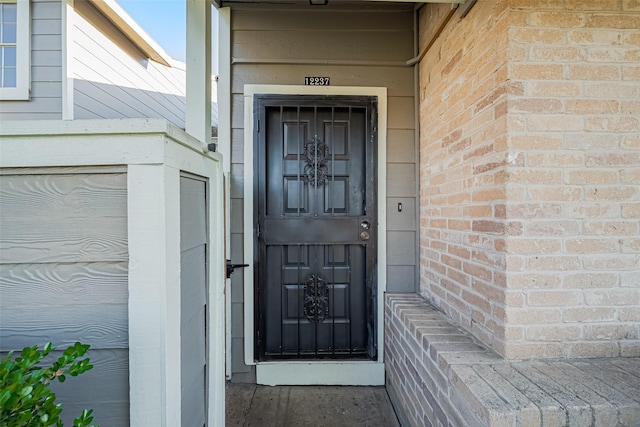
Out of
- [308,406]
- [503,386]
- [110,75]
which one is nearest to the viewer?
[503,386]

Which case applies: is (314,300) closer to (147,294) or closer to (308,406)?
(308,406)

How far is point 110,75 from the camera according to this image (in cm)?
302

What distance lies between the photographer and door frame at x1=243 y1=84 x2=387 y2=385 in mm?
2256

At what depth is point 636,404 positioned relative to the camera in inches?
37.7

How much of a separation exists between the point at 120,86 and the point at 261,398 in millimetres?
3273

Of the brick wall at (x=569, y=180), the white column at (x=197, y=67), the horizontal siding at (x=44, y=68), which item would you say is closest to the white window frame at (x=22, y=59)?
the horizontal siding at (x=44, y=68)

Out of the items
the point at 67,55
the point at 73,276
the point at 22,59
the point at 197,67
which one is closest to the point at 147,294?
the point at 73,276

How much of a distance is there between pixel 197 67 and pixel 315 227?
1.33 meters

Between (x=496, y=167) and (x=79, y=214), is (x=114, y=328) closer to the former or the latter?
(x=79, y=214)

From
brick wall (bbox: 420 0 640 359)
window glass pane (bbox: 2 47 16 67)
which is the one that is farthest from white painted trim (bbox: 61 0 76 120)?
brick wall (bbox: 420 0 640 359)

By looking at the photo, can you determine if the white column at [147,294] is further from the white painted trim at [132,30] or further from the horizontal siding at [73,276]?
the white painted trim at [132,30]

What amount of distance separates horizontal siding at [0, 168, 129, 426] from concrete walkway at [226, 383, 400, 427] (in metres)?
1.36

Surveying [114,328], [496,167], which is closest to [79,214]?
[114,328]

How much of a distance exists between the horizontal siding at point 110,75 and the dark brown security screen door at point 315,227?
5.72ft
